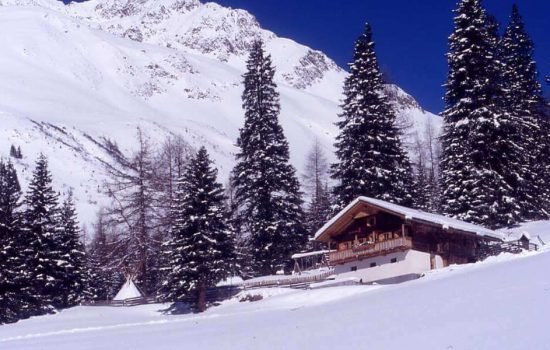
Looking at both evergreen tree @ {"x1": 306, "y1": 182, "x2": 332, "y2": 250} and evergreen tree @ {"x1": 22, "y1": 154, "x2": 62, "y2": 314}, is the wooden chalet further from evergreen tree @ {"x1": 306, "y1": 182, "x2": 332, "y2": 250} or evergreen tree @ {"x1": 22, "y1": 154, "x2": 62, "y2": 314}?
evergreen tree @ {"x1": 306, "y1": 182, "x2": 332, "y2": 250}

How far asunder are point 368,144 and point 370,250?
372 inches

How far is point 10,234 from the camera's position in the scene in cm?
4612

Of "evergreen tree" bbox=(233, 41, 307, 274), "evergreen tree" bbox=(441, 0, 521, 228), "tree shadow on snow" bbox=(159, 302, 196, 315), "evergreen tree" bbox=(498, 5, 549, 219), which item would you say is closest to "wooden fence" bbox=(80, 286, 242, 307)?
"tree shadow on snow" bbox=(159, 302, 196, 315)

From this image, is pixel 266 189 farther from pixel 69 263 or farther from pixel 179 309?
pixel 69 263

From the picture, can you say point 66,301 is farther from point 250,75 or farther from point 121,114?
point 121,114

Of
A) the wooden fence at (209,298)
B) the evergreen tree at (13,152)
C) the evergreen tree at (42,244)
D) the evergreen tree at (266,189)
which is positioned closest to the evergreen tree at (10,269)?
the evergreen tree at (42,244)

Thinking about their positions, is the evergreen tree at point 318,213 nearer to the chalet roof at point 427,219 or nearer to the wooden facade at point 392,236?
the wooden facade at point 392,236

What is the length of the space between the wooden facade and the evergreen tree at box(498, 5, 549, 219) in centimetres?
779

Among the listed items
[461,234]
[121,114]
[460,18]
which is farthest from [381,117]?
[121,114]

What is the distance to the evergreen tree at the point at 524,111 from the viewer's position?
5019cm

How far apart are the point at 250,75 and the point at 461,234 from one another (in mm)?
21087

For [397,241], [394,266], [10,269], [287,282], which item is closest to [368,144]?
[397,241]

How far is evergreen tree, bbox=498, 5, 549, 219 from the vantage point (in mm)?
50188

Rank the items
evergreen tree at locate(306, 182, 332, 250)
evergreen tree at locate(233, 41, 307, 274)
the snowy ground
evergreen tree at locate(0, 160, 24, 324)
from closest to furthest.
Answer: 1. the snowy ground
2. evergreen tree at locate(0, 160, 24, 324)
3. evergreen tree at locate(233, 41, 307, 274)
4. evergreen tree at locate(306, 182, 332, 250)
